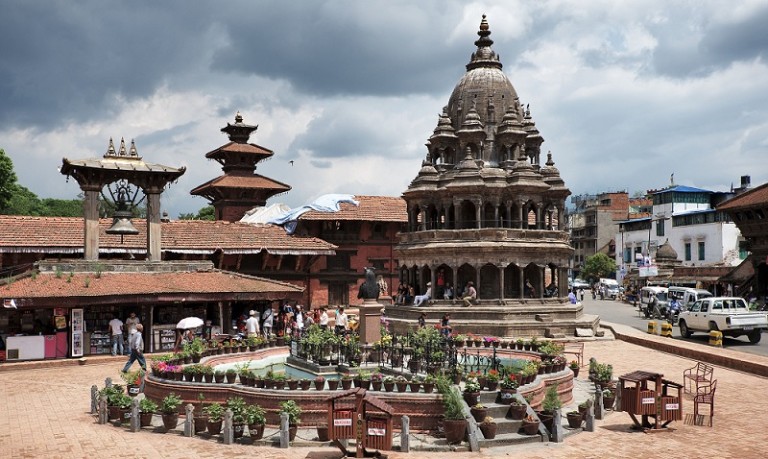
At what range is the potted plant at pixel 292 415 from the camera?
1467 centimetres

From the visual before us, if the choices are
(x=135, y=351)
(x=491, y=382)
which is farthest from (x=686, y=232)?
(x=135, y=351)

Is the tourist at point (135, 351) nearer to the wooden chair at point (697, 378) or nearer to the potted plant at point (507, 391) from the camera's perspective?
the potted plant at point (507, 391)

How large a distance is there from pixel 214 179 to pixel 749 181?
53763mm

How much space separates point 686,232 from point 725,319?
42323 millimetres

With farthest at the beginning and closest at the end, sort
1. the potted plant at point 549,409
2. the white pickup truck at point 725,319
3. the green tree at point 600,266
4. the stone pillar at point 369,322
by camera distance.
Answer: the green tree at point 600,266 → the white pickup truck at point 725,319 → the stone pillar at point 369,322 → the potted plant at point 549,409

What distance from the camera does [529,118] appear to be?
41.4m

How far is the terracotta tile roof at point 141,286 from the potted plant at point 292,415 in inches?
583

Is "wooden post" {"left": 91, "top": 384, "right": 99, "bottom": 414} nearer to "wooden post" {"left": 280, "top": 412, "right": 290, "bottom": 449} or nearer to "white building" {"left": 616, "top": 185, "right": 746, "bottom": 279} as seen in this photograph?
"wooden post" {"left": 280, "top": 412, "right": 290, "bottom": 449}

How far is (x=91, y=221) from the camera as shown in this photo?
29906mm

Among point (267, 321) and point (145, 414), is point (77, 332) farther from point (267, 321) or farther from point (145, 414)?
point (145, 414)

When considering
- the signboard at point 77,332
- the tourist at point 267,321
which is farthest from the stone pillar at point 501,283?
the signboard at point 77,332

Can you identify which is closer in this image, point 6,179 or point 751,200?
point 751,200

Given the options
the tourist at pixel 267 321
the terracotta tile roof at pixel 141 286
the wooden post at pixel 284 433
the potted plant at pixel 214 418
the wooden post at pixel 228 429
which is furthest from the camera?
the tourist at pixel 267 321

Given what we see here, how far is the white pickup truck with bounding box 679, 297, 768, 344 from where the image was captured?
96.5ft
